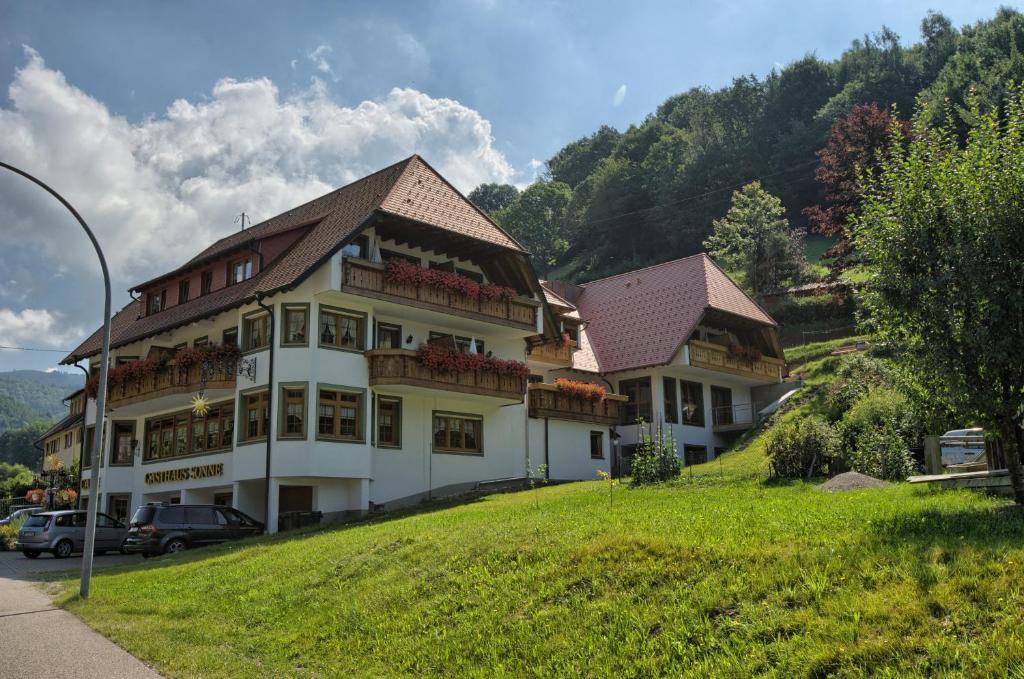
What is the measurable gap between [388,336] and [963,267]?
74.8ft

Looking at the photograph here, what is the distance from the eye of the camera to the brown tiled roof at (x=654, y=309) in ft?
136

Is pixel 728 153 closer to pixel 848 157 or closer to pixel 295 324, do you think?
pixel 848 157

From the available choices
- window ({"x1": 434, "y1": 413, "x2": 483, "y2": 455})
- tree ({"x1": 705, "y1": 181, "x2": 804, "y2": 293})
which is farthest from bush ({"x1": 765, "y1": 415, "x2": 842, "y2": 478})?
tree ({"x1": 705, "y1": 181, "x2": 804, "y2": 293})

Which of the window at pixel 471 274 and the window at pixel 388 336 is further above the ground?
the window at pixel 471 274

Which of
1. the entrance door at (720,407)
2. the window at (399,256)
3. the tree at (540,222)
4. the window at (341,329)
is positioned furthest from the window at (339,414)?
the tree at (540,222)

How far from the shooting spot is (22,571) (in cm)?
2616

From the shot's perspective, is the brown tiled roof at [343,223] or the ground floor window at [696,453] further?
the ground floor window at [696,453]

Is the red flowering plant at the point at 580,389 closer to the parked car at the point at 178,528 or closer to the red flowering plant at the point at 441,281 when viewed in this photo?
the red flowering plant at the point at 441,281

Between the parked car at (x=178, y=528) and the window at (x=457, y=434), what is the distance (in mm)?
7418

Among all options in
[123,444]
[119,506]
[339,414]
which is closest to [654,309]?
[339,414]

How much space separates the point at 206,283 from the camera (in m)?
35.8

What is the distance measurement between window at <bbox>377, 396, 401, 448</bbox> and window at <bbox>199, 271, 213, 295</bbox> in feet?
29.3

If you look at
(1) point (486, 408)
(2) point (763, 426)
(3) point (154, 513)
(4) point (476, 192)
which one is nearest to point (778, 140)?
(4) point (476, 192)

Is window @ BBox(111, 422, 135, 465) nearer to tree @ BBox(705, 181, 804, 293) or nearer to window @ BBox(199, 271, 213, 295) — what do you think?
window @ BBox(199, 271, 213, 295)
